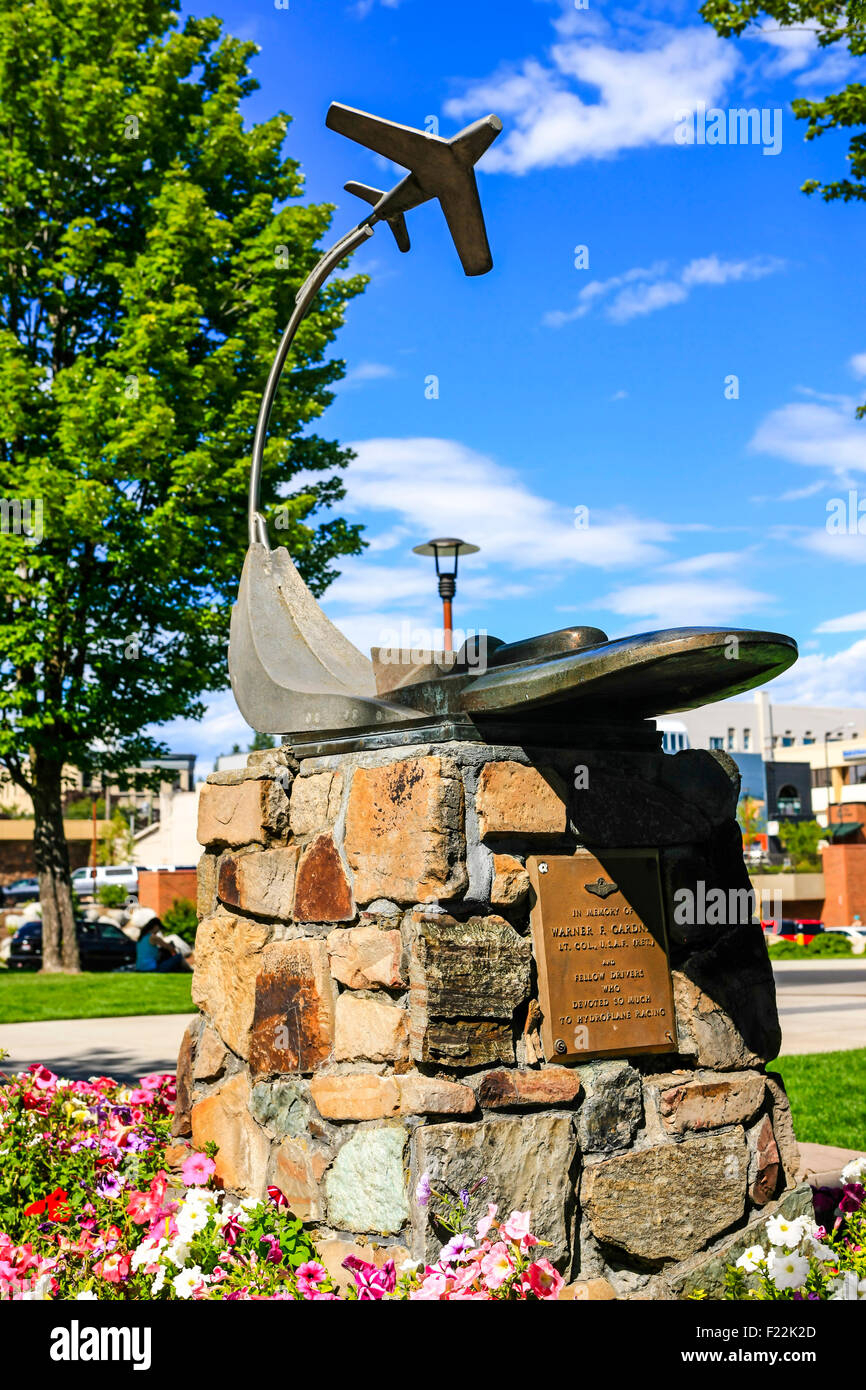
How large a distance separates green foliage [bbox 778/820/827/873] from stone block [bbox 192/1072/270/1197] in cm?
3969

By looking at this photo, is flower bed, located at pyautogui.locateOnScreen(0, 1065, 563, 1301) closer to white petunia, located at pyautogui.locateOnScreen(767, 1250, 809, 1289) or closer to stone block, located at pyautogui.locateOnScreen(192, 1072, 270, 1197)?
stone block, located at pyautogui.locateOnScreen(192, 1072, 270, 1197)

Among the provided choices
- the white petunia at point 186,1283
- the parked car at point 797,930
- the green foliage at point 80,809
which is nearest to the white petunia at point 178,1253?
the white petunia at point 186,1283

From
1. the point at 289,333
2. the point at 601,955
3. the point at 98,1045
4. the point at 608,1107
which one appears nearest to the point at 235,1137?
the point at 608,1107

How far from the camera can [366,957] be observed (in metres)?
3.48

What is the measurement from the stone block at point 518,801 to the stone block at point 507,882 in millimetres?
92

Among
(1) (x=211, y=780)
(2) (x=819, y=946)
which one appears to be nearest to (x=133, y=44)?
(1) (x=211, y=780)

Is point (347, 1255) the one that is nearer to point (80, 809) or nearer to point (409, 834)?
point (409, 834)

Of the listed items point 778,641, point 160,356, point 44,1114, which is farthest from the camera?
point 160,356

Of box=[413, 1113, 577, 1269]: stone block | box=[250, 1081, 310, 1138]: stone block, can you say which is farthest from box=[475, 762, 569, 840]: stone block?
box=[250, 1081, 310, 1138]: stone block

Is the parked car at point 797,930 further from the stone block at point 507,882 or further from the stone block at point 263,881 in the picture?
the stone block at point 507,882

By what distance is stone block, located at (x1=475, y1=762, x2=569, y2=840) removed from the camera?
3.42 meters

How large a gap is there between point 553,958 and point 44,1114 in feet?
8.82
